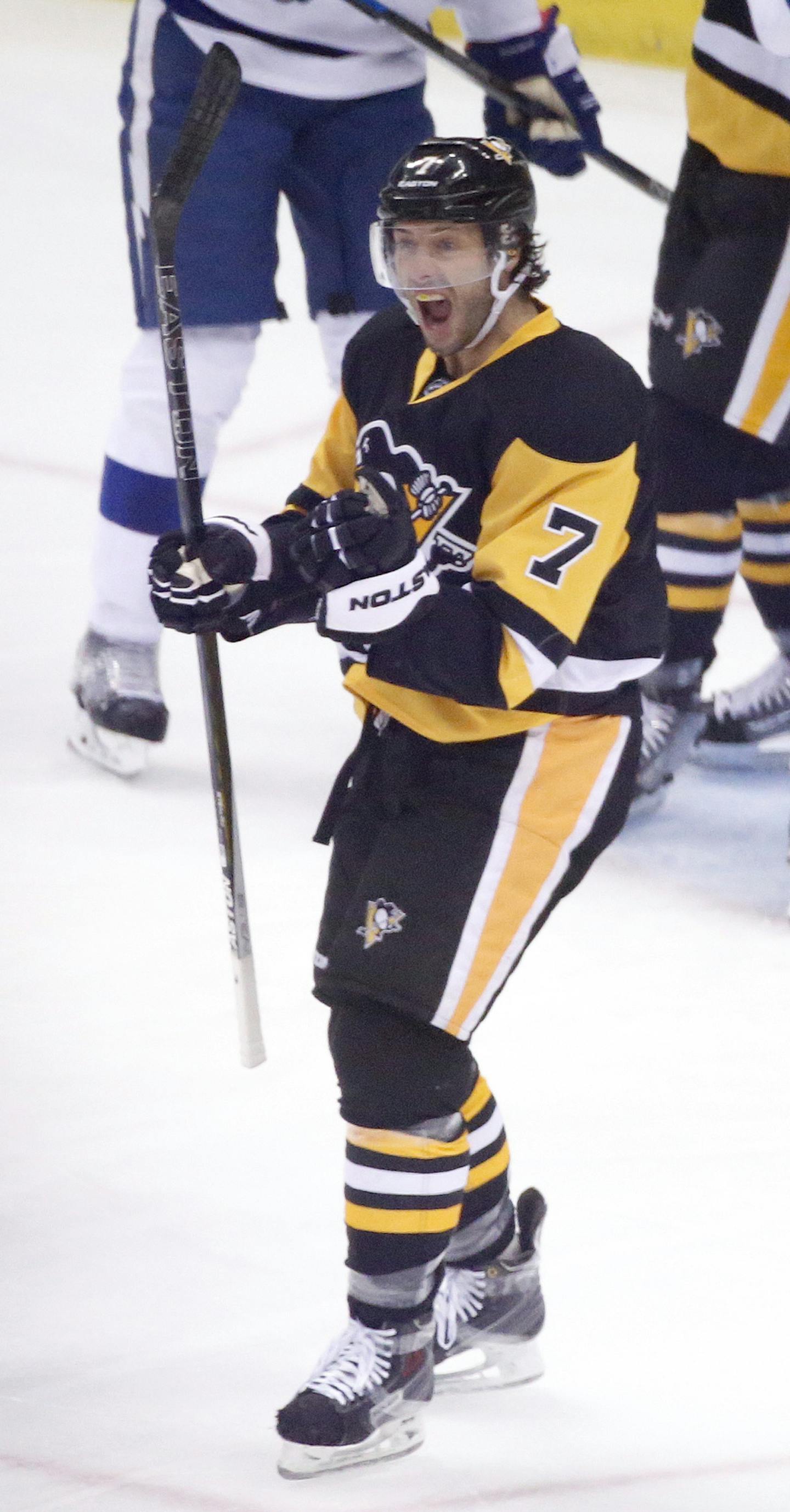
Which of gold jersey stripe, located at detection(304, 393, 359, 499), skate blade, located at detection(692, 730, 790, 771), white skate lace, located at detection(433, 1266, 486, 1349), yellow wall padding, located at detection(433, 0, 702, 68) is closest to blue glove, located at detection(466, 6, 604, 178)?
skate blade, located at detection(692, 730, 790, 771)

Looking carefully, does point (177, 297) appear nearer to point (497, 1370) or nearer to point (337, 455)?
point (337, 455)

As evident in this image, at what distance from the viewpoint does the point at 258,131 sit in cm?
294

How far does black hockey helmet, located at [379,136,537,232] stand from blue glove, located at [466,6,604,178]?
1244 millimetres

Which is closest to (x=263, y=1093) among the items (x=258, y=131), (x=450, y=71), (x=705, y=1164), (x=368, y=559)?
(x=705, y=1164)

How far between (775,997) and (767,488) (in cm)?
74

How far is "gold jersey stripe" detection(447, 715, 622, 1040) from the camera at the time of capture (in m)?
1.81

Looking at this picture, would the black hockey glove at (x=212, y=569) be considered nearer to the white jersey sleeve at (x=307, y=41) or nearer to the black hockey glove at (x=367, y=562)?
the black hockey glove at (x=367, y=562)

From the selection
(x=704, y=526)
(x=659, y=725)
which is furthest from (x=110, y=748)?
(x=704, y=526)

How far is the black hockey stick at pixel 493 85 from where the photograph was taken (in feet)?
9.50

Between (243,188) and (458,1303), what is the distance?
1.60 metres

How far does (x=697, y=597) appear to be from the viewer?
299 centimetres

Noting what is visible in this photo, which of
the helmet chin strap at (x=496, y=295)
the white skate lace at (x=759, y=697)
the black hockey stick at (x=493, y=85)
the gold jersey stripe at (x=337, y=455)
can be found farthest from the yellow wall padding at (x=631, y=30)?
the helmet chin strap at (x=496, y=295)

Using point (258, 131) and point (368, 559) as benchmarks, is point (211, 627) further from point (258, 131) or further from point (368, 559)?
point (258, 131)

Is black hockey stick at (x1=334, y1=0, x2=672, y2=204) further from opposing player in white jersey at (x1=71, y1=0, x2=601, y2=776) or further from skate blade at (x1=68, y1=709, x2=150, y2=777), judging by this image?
skate blade at (x1=68, y1=709, x2=150, y2=777)
